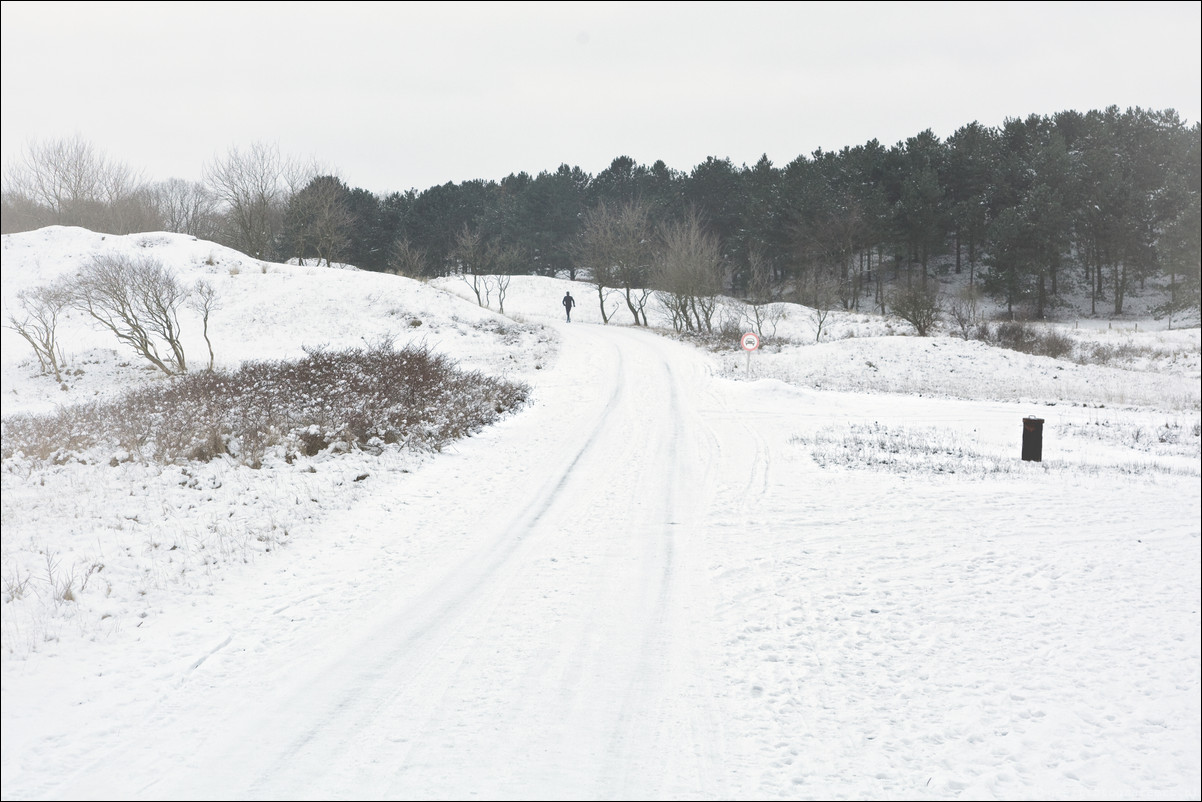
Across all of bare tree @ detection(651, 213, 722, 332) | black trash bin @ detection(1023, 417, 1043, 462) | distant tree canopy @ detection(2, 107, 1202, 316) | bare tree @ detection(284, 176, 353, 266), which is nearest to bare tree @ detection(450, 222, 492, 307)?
distant tree canopy @ detection(2, 107, 1202, 316)

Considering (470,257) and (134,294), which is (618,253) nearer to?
(470,257)

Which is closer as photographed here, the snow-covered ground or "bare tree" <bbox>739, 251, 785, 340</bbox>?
the snow-covered ground

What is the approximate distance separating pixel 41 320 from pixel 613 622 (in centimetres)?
3022

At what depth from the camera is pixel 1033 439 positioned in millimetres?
11656

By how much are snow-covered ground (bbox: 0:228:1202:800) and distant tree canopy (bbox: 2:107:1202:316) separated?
97.8 feet

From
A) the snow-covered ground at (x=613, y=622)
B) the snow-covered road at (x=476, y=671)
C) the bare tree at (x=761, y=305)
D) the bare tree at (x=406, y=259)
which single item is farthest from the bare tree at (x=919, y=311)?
the bare tree at (x=406, y=259)

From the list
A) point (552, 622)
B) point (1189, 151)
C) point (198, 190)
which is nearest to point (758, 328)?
point (1189, 151)

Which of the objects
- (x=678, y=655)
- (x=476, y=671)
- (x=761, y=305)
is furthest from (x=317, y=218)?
(x=678, y=655)

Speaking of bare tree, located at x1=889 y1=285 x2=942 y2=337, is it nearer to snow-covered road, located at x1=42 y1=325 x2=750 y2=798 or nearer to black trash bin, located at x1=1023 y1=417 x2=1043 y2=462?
black trash bin, located at x1=1023 y1=417 x2=1043 y2=462

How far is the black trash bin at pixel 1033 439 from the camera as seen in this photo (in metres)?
11.6

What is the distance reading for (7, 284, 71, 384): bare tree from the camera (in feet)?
86.2

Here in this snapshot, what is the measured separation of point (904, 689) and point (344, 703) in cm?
395

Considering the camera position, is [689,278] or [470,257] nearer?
[689,278]

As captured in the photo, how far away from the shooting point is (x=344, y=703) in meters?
4.57
